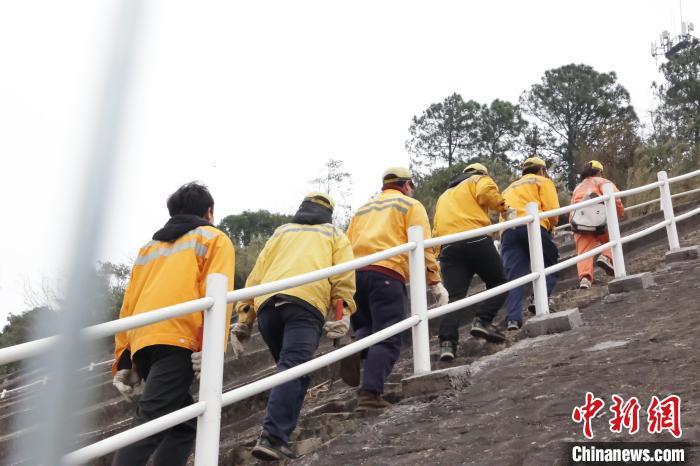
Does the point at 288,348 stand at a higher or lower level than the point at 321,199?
lower

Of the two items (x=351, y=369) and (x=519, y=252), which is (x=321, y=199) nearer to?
(x=351, y=369)

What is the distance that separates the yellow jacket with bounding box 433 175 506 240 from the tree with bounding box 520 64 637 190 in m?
25.5

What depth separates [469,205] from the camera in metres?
5.88

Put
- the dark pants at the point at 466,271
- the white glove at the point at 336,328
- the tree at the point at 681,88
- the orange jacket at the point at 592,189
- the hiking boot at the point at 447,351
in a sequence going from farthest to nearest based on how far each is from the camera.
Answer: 1. the tree at the point at 681,88
2. the orange jacket at the point at 592,189
3. the dark pants at the point at 466,271
4. the hiking boot at the point at 447,351
5. the white glove at the point at 336,328

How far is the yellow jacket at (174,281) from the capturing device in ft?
10.6

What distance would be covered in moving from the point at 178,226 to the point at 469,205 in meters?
2.97

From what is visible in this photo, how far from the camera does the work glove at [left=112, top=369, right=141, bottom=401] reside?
11.1 ft

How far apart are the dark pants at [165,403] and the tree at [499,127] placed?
1220 inches

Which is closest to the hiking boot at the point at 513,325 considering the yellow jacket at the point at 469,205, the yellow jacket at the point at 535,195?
the yellow jacket at the point at 469,205

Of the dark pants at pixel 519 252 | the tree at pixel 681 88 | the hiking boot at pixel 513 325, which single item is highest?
the tree at pixel 681 88

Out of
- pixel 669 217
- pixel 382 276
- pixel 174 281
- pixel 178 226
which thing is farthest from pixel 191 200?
pixel 669 217

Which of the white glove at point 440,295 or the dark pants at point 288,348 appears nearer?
the dark pants at point 288,348

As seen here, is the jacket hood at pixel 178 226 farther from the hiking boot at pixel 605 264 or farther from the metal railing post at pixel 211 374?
the hiking boot at pixel 605 264

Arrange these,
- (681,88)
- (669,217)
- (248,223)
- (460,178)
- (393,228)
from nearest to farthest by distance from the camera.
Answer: (393,228)
(460,178)
(669,217)
(681,88)
(248,223)
